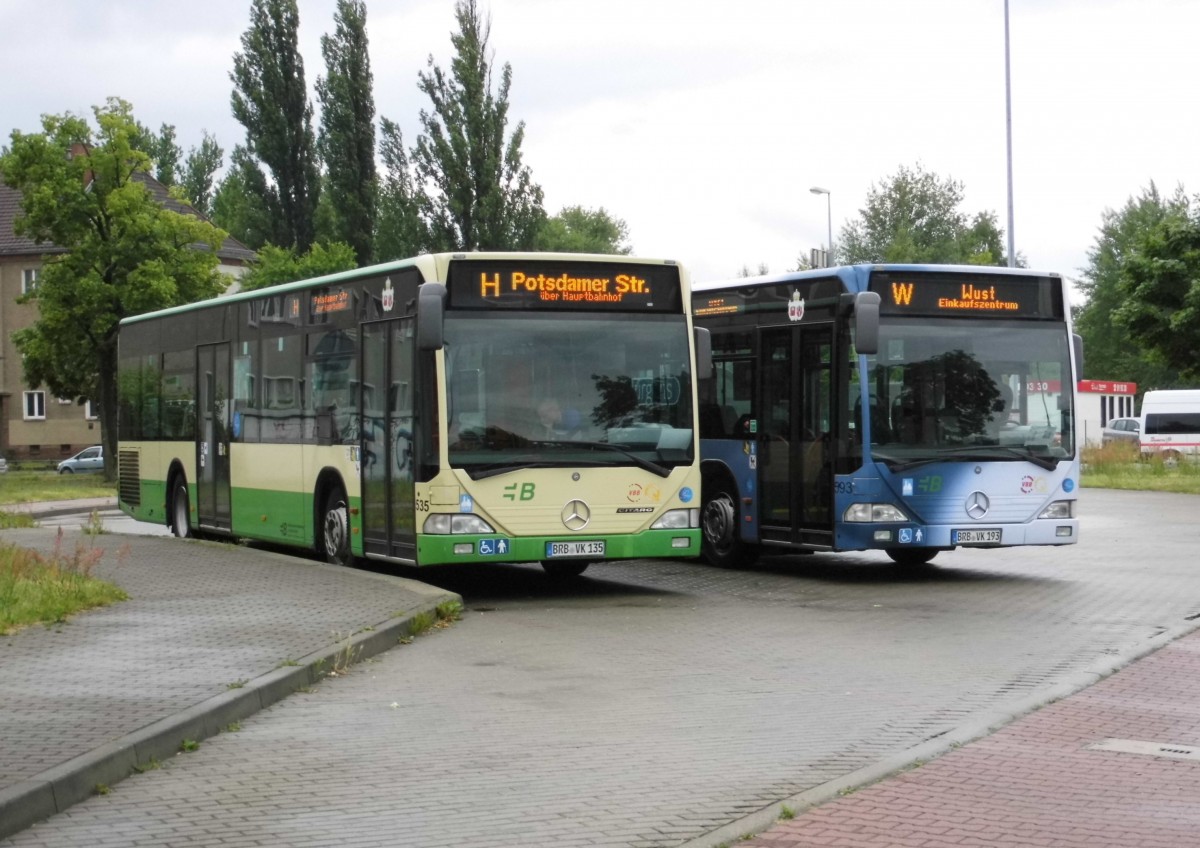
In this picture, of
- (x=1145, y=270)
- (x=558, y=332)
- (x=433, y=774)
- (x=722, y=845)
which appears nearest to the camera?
(x=722, y=845)

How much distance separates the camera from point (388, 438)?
52.0ft

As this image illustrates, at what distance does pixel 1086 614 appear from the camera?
14.3 meters

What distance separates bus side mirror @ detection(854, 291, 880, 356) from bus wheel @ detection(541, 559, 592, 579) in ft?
12.8

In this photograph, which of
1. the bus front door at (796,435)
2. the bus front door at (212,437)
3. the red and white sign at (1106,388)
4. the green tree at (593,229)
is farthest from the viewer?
the green tree at (593,229)

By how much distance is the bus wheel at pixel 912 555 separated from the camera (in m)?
19.2

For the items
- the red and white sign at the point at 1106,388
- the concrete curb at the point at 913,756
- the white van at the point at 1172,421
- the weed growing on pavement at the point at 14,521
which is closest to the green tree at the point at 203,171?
the red and white sign at the point at 1106,388

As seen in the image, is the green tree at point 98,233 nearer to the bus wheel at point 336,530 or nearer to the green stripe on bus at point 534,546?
the bus wheel at point 336,530

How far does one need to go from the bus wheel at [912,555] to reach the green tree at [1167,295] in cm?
2356

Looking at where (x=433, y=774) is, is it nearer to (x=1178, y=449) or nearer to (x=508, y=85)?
(x=1178, y=449)

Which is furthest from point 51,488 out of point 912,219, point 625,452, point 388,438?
point 912,219

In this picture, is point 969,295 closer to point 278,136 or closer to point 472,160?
point 472,160

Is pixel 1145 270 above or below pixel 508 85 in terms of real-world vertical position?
below

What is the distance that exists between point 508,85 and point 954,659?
181ft

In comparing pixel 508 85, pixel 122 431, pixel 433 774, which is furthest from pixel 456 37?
pixel 433 774
